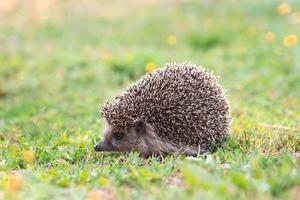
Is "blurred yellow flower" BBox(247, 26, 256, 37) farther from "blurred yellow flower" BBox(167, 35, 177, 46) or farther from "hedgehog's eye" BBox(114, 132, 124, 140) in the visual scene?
Result: "hedgehog's eye" BBox(114, 132, 124, 140)

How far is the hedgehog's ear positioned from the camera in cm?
702

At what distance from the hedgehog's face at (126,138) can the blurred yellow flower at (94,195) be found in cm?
207

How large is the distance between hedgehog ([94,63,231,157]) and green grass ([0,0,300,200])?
247mm

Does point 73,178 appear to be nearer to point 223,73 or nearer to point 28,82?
point 28,82

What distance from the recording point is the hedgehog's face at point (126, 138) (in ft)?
23.2

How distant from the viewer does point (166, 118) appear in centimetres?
698

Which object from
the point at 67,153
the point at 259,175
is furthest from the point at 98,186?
the point at 67,153

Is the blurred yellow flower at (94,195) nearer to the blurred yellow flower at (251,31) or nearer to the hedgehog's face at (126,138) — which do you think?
the hedgehog's face at (126,138)

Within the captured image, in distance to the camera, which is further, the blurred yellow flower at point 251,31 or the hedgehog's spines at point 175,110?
the blurred yellow flower at point 251,31

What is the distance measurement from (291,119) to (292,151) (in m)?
2.53

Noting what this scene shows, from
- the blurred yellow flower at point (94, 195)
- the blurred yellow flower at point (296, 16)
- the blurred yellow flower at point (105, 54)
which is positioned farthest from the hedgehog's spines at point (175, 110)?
the blurred yellow flower at point (296, 16)

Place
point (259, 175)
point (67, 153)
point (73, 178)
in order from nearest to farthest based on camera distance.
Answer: point (259, 175) < point (73, 178) < point (67, 153)

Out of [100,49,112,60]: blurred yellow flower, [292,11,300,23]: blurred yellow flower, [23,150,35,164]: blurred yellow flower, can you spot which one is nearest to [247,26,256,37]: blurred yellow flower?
[292,11,300,23]: blurred yellow flower

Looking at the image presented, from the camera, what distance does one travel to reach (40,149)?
698cm
